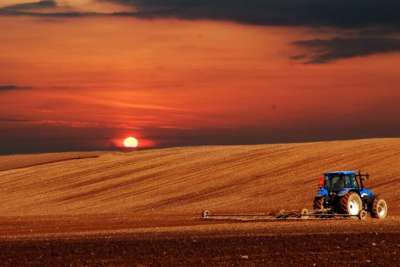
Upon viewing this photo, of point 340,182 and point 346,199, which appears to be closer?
point 346,199

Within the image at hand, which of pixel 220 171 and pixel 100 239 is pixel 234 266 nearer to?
pixel 100 239

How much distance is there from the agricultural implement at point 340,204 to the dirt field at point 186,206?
1.32 meters

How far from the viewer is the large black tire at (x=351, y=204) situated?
46000 mm

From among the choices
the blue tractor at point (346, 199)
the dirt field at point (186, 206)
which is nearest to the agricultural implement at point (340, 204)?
the blue tractor at point (346, 199)

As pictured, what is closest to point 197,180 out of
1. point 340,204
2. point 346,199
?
point 340,204

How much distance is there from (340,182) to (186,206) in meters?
22.3

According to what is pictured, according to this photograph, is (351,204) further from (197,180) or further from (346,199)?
(197,180)

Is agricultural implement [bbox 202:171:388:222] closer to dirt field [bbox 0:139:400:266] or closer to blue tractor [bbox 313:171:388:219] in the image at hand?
blue tractor [bbox 313:171:388:219]

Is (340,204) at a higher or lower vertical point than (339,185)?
lower

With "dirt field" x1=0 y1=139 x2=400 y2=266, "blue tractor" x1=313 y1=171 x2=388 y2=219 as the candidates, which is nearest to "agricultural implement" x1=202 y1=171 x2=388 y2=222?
"blue tractor" x1=313 y1=171 x2=388 y2=219

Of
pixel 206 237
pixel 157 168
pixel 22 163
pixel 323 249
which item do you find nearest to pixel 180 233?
pixel 206 237

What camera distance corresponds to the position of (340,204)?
4634 centimetres

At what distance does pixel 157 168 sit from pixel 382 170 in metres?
24.2

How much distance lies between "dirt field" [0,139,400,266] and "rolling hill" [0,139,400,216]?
11cm
